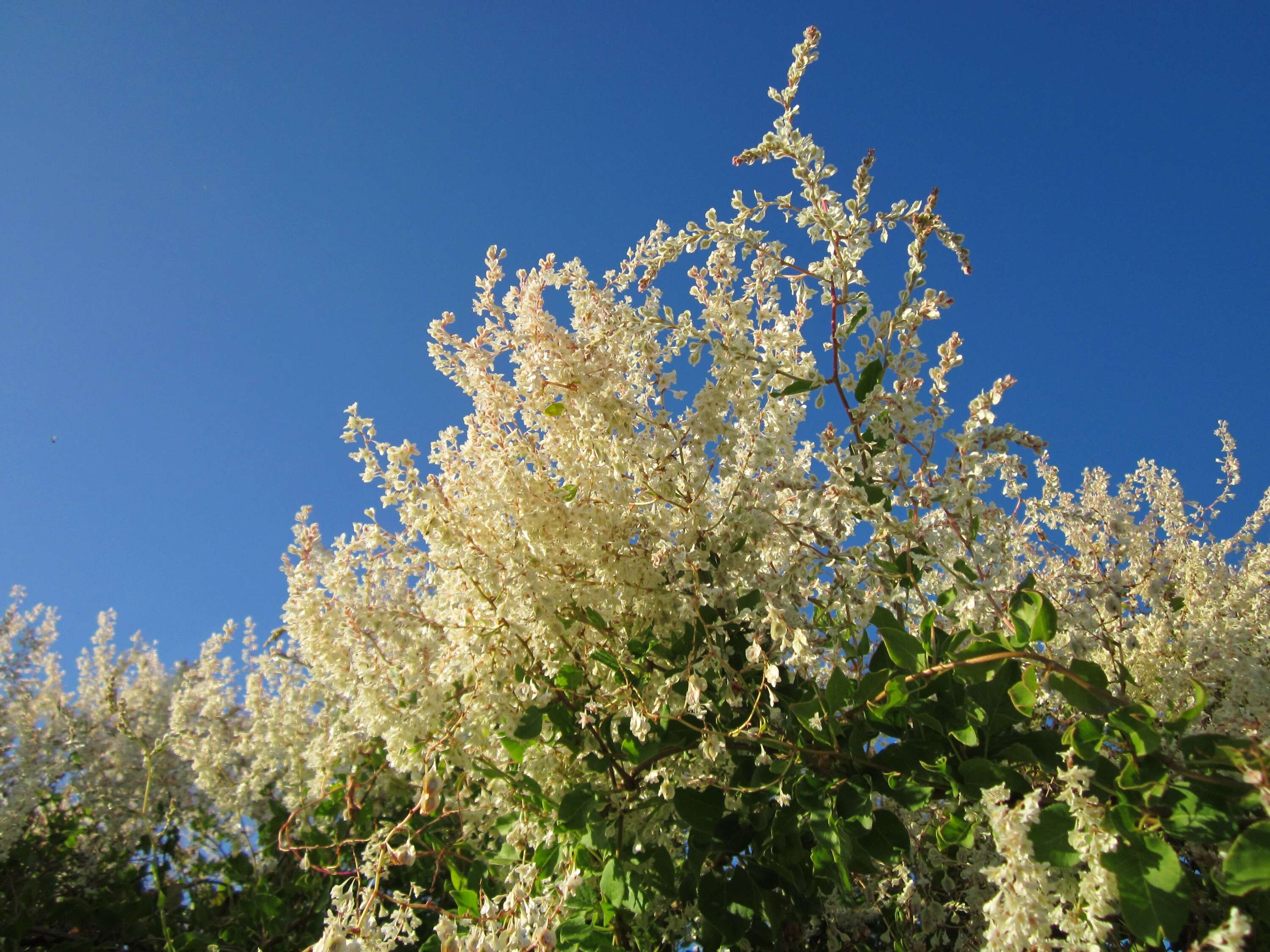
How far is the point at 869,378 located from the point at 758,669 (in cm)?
65

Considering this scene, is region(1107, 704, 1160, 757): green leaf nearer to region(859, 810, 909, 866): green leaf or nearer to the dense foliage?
the dense foliage

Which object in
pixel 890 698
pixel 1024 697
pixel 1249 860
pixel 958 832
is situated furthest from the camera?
pixel 958 832

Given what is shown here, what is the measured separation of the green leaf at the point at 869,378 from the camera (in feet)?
4.95

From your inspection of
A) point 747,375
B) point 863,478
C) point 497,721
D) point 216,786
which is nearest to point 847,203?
point 747,375

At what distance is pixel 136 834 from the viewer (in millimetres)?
3617

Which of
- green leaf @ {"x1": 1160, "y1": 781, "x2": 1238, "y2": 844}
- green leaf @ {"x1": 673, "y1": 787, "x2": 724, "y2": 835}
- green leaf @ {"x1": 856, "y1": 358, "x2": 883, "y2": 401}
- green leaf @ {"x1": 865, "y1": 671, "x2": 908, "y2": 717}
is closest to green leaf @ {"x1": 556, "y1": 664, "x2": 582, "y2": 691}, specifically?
green leaf @ {"x1": 673, "y1": 787, "x2": 724, "y2": 835}

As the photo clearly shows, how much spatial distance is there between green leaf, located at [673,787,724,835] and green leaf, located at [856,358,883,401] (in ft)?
2.97

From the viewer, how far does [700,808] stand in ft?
5.13

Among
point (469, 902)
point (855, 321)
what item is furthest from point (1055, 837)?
point (469, 902)

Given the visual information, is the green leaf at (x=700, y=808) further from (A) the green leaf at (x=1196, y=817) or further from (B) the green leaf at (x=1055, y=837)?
(A) the green leaf at (x=1196, y=817)

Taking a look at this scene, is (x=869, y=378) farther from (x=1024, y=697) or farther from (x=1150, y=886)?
(x=1150, y=886)

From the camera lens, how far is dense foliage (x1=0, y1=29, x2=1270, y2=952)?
3.92 ft

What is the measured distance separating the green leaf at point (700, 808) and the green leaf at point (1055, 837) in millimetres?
634

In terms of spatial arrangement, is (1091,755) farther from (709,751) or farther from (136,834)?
(136,834)
